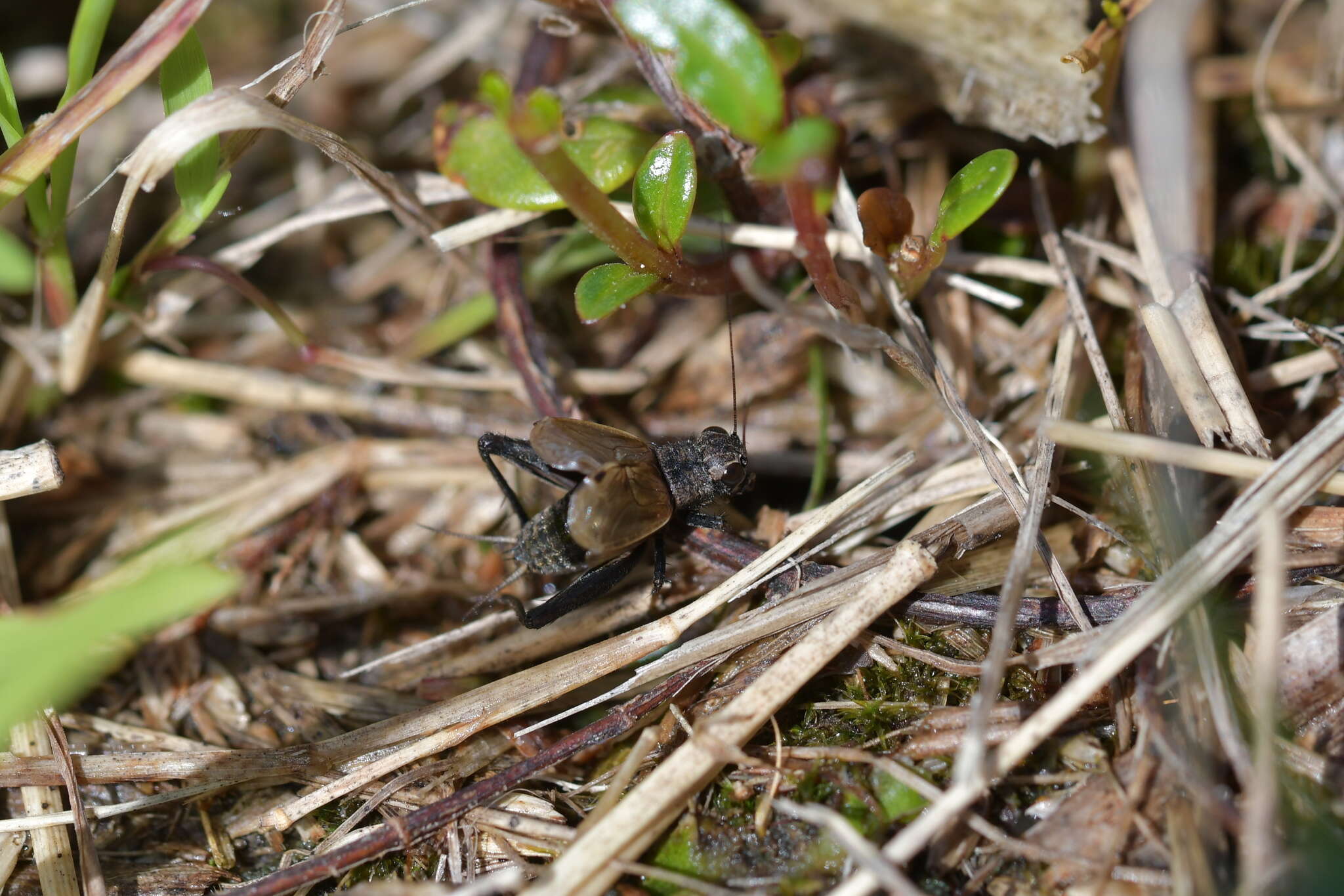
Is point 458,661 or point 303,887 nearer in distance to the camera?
point 303,887

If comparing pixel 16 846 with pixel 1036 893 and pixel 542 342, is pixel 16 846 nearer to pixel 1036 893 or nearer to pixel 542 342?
pixel 542 342

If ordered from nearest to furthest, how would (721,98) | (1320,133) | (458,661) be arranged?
1. (721,98)
2. (458,661)
3. (1320,133)

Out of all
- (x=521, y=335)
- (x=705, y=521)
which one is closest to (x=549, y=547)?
(x=705, y=521)

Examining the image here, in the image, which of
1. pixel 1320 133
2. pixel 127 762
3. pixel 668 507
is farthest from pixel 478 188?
pixel 1320 133

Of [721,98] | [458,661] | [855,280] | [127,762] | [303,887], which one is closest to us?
[721,98]

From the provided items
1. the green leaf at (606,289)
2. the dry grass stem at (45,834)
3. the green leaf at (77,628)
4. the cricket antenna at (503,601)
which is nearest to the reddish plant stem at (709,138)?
the green leaf at (606,289)

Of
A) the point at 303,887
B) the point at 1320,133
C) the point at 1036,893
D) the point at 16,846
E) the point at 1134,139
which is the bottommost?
the point at 1036,893
